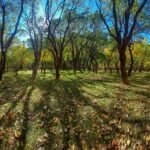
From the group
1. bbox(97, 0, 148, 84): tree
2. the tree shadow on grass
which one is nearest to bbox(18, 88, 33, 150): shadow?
the tree shadow on grass

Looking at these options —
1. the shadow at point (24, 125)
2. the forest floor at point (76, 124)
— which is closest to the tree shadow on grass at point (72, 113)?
the forest floor at point (76, 124)

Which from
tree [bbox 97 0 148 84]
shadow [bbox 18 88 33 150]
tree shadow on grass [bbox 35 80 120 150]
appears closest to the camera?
shadow [bbox 18 88 33 150]

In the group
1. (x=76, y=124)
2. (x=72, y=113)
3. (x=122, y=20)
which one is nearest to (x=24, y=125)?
(x=76, y=124)

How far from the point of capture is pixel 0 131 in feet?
36.1

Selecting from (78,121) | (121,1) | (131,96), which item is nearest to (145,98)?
(131,96)

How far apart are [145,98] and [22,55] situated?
73.7m

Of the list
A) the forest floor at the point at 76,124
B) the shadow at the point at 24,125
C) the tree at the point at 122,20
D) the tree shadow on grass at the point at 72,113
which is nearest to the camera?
the forest floor at the point at 76,124

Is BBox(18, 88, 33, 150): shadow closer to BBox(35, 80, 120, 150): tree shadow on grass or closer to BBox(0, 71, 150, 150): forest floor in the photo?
BBox(0, 71, 150, 150): forest floor

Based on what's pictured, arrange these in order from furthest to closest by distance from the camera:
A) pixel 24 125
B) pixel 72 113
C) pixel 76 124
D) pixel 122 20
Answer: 1. pixel 122 20
2. pixel 72 113
3. pixel 24 125
4. pixel 76 124

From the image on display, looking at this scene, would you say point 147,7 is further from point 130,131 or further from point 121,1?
point 130,131

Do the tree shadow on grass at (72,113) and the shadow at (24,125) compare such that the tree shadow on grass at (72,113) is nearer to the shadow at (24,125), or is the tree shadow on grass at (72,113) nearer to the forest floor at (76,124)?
the forest floor at (76,124)

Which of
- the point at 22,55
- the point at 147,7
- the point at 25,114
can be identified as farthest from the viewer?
the point at 22,55

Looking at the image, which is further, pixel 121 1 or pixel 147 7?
pixel 147 7

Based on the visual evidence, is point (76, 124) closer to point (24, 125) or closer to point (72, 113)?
point (72, 113)
